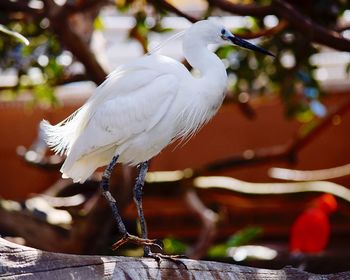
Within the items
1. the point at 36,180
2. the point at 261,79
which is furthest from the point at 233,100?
the point at 36,180

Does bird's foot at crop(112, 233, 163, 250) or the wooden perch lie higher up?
the wooden perch

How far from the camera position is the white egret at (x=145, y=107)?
334 cm

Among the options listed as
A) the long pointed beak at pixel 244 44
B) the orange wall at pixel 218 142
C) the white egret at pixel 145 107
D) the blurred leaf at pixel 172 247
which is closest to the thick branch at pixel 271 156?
the blurred leaf at pixel 172 247

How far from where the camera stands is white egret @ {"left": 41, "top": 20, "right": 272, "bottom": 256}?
3.34 metres

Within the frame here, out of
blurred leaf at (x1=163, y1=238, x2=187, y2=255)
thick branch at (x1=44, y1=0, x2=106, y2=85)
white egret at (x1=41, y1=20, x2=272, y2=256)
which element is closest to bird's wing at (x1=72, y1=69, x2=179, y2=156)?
white egret at (x1=41, y1=20, x2=272, y2=256)

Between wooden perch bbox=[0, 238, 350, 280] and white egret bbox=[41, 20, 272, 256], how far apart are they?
45 centimetres

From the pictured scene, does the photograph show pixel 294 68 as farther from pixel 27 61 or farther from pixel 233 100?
pixel 27 61

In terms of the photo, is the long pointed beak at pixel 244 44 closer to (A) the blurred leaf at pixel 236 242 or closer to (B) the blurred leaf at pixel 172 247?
(B) the blurred leaf at pixel 172 247

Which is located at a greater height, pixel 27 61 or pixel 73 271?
pixel 73 271

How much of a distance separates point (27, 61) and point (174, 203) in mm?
2134

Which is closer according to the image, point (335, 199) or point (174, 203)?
point (335, 199)

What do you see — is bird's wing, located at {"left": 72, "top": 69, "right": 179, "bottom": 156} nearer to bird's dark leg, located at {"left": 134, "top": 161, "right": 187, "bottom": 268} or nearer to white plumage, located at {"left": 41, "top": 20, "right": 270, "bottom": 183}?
white plumage, located at {"left": 41, "top": 20, "right": 270, "bottom": 183}

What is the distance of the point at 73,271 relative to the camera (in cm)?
256

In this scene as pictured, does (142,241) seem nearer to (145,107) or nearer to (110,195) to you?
(110,195)
